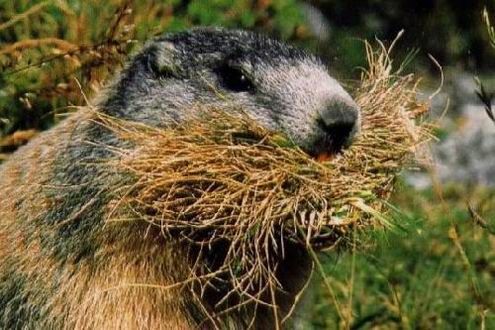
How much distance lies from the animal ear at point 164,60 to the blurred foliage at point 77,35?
2.84ft

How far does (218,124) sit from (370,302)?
2.09 metres

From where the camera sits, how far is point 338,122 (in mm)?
3910

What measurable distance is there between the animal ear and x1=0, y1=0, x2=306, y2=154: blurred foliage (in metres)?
0.87

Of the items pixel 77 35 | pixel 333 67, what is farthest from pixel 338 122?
pixel 77 35

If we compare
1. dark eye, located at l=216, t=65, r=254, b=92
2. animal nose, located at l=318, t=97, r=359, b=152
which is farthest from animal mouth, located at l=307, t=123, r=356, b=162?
dark eye, located at l=216, t=65, r=254, b=92

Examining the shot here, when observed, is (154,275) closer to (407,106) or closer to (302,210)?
(302,210)

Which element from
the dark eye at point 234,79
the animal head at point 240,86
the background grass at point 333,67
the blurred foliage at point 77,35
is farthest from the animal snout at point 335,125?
the blurred foliage at point 77,35

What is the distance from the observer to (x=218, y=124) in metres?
4.06

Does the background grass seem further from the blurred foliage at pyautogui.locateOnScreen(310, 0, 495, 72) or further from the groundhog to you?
the blurred foliage at pyautogui.locateOnScreen(310, 0, 495, 72)

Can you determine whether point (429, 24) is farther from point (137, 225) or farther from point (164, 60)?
point (137, 225)

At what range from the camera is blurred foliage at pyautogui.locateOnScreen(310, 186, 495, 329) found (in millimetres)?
5555

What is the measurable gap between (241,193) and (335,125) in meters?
0.39

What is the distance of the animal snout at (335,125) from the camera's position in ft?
12.9

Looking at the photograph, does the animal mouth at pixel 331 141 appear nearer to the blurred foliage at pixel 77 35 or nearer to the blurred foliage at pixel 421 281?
the blurred foliage at pixel 421 281
